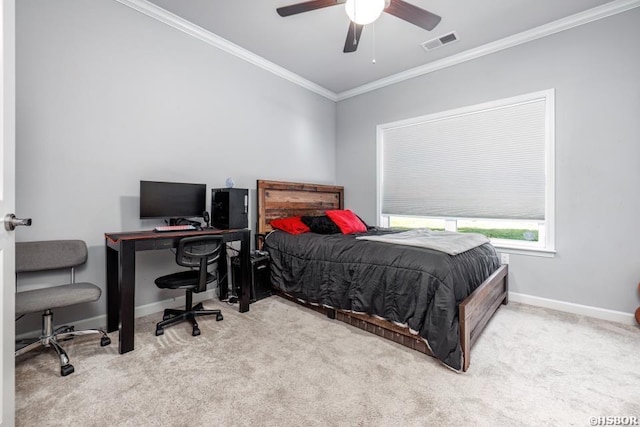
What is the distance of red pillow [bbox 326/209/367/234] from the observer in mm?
3471

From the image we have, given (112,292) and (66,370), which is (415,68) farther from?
(66,370)

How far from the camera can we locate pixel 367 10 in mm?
1858

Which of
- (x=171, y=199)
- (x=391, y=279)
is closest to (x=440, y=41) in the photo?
(x=391, y=279)

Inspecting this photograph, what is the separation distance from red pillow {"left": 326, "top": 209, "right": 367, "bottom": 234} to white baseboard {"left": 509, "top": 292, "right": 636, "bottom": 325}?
6.03 feet

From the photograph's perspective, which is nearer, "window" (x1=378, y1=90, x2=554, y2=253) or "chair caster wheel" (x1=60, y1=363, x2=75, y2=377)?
"chair caster wheel" (x1=60, y1=363, x2=75, y2=377)

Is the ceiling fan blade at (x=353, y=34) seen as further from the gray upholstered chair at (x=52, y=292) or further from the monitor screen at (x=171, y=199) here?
the gray upholstered chair at (x=52, y=292)

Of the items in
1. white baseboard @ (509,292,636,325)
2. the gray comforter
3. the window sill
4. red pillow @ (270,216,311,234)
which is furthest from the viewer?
red pillow @ (270,216,311,234)

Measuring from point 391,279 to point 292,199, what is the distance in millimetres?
2174

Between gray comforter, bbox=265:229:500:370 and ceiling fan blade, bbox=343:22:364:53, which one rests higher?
ceiling fan blade, bbox=343:22:364:53

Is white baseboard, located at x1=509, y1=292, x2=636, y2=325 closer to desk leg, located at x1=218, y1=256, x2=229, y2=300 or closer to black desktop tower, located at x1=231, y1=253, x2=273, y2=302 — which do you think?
black desktop tower, located at x1=231, y1=253, x2=273, y2=302

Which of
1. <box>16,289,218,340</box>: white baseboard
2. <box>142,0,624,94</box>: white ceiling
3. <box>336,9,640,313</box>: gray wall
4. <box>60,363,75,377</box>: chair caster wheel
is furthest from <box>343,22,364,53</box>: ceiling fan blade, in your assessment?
<box>60,363,75,377</box>: chair caster wheel

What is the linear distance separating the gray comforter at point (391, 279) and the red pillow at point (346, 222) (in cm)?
47

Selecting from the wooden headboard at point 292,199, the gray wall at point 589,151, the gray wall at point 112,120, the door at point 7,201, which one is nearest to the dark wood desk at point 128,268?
the gray wall at point 112,120

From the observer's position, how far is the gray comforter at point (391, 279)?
1900 mm
